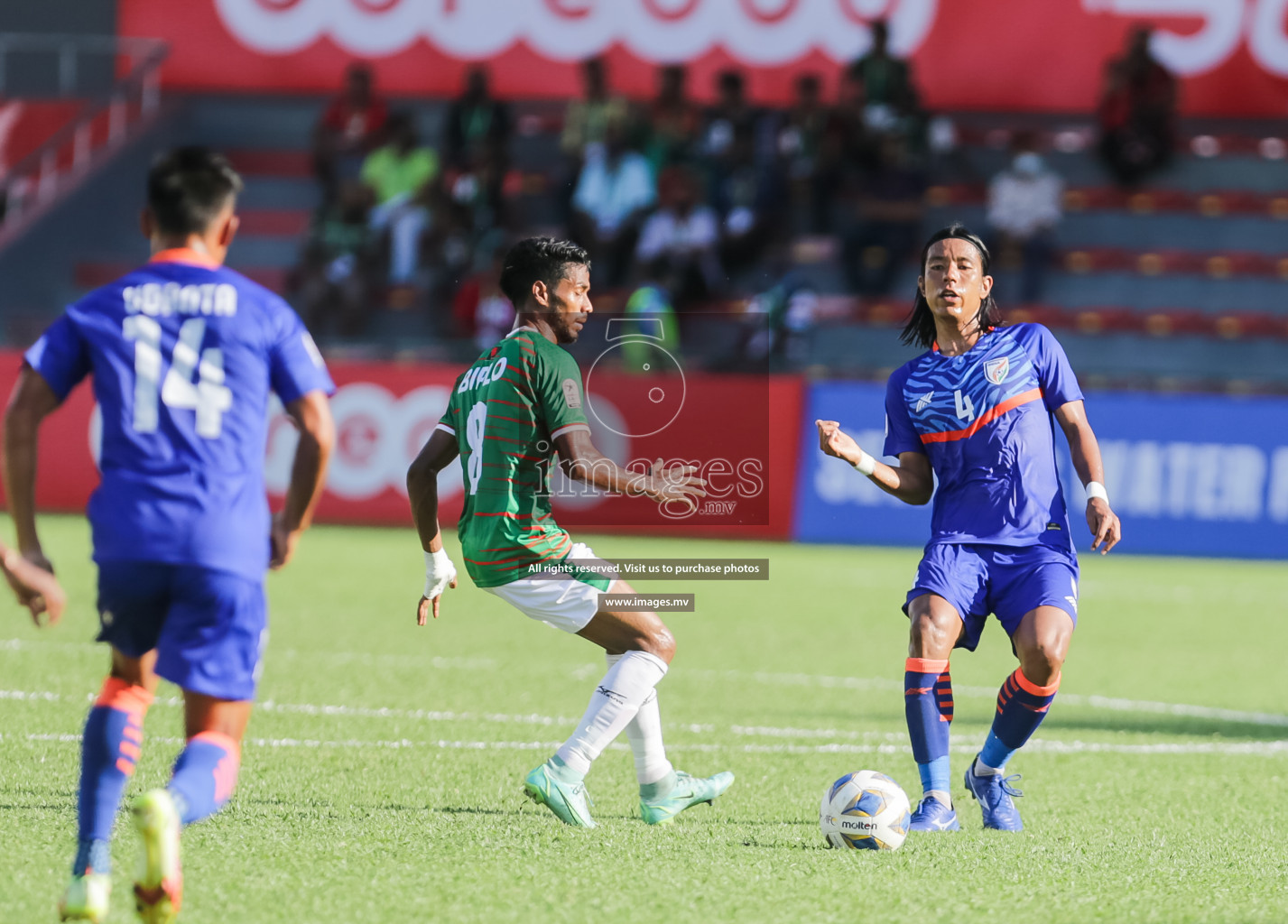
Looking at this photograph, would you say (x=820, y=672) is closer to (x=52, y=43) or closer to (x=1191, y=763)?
(x=1191, y=763)

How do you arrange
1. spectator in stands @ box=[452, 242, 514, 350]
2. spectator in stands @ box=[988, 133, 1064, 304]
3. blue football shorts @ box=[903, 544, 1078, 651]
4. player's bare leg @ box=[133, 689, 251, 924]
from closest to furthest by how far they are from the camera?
1. player's bare leg @ box=[133, 689, 251, 924]
2. blue football shorts @ box=[903, 544, 1078, 651]
3. spectator in stands @ box=[452, 242, 514, 350]
4. spectator in stands @ box=[988, 133, 1064, 304]

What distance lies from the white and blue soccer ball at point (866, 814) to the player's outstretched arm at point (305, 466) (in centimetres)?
216

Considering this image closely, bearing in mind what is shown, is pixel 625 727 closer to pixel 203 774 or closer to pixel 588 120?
pixel 203 774

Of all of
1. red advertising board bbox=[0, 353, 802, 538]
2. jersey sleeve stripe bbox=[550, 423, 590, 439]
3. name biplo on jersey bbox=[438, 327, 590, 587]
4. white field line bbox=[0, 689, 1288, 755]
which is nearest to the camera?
jersey sleeve stripe bbox=[550, 423, 590, 439]

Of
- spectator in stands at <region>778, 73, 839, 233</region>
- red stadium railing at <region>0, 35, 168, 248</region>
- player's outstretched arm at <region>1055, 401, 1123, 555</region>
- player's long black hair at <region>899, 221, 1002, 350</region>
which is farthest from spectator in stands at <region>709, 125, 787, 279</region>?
player's outstretched arm at <region>1055, 401, 1123, 555</region>

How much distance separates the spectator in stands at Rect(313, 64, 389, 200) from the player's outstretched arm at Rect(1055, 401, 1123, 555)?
1651 centimetres

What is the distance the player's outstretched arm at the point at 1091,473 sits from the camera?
5586 mm

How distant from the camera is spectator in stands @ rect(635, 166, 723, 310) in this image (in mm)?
19250

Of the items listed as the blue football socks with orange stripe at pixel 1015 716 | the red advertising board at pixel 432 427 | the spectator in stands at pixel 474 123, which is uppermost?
the spectator in stands at pixel 474 123

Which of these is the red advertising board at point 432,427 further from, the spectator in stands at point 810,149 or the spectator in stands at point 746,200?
the spectator in stands at point 810,149

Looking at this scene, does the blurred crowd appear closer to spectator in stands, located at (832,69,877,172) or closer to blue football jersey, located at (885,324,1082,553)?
spectator in stands, located at (832,69,877,172)

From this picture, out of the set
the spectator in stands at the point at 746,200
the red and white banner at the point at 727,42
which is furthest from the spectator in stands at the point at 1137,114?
the spectator in stands at the point at 746,200

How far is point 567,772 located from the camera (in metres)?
5.56

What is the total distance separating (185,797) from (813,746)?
390 cm
